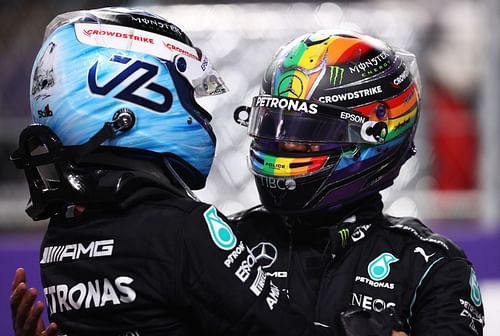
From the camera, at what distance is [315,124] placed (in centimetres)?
231

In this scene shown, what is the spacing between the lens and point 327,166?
231 centimetres

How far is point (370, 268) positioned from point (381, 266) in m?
0.03

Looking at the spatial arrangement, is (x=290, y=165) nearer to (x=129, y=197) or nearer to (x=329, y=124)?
(x=329, y=124)

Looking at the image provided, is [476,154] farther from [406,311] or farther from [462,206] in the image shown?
[406,311]

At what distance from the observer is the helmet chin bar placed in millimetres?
1954

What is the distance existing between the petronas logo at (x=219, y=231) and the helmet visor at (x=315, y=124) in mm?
447

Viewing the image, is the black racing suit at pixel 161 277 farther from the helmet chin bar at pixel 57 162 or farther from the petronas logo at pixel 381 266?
the petronas logo at pixel 381 266

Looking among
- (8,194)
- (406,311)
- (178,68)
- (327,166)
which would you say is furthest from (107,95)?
(8,194)

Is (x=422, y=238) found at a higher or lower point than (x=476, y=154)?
higher

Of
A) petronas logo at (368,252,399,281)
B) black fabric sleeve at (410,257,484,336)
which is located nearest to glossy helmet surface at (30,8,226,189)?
petronas logo at (368,252,399,281)

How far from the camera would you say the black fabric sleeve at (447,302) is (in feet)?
6.97

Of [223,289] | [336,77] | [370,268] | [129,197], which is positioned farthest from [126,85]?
[370,268]

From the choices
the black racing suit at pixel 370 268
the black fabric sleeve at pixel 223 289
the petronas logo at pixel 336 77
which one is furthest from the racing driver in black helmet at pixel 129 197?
the petronas logo at pixel 336 77

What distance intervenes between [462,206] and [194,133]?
3187mm
